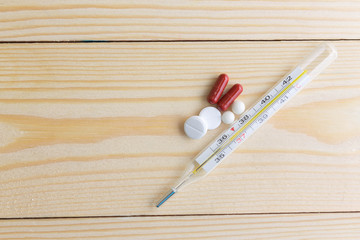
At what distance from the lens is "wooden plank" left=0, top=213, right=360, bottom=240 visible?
65cm

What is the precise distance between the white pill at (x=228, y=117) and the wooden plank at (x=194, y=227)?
0.59 feet

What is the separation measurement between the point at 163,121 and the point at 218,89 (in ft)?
0.38

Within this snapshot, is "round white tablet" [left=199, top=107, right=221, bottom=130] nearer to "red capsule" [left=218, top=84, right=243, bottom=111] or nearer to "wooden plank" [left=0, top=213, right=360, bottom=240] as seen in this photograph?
"red capsule" [left=218, top=84, right=243, bottom=111]

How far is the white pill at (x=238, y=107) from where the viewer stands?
0.65 m

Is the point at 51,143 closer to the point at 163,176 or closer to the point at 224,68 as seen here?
the point at 163,176

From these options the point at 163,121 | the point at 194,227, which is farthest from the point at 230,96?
the point at 194,227

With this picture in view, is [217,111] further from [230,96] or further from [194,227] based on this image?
[194,227]

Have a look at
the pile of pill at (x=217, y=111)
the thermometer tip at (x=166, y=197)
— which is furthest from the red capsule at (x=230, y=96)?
the thermometer tip at (x=166, y=197)

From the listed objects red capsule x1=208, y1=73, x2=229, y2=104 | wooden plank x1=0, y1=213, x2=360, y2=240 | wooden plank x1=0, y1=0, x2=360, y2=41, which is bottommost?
wooden plank x1=0, y1=213, x2=360, y2=240

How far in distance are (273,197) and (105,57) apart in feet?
1.33

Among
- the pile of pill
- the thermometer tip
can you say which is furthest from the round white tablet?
the thermometer tip

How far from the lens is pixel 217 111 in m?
0.66

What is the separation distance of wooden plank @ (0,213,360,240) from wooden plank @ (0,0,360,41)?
34 centimetres

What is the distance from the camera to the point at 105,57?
66 cm
